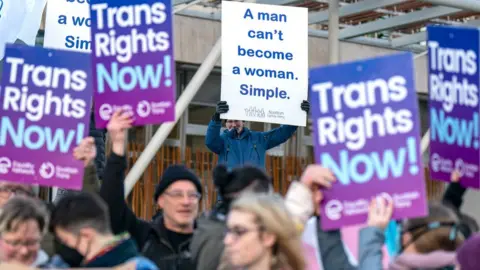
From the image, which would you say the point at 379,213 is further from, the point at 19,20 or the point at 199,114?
the point at 199,114

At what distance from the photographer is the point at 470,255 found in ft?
19.2

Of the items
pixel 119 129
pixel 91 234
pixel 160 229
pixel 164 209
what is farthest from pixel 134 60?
pixel 91 234

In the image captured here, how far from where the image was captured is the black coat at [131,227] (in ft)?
24.5

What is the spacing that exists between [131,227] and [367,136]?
1775 millimetres

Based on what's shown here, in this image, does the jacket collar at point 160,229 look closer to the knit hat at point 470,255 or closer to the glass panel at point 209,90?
the knit hat at point 470,255

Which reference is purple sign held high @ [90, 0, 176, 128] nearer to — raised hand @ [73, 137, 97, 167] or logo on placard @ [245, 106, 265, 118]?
raised hand @ [73, 137, 97, 167]

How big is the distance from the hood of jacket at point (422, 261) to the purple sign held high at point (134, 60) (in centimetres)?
207

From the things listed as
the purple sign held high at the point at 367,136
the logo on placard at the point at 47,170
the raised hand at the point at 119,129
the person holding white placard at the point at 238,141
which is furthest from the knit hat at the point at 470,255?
the person holding white placard at the point at 238,141

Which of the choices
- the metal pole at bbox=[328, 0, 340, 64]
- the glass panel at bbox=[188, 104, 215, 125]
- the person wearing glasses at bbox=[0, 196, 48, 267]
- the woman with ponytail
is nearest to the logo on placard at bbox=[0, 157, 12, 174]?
the woman with ponytail

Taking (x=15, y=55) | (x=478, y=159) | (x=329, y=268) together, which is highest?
(x=15, y=55)

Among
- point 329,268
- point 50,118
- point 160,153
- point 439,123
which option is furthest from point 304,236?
point 160,153

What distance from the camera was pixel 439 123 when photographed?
7.54 metres

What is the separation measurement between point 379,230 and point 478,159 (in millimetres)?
1242

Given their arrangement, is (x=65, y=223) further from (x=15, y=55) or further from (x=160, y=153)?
(x=160, y=153)
